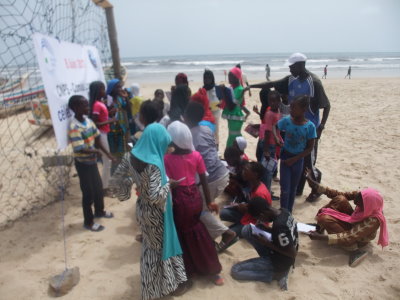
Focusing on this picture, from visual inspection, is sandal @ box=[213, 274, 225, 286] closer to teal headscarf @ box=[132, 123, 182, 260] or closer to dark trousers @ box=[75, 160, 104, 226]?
teal headscarf @ box=[132, 123, 182, 260]

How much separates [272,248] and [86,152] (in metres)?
2.19

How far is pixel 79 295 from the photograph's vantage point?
257 cm

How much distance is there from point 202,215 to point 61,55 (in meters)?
2.43

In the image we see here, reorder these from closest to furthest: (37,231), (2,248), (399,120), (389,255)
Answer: (389,255) < (2,248) < (37,231) < (399,120)

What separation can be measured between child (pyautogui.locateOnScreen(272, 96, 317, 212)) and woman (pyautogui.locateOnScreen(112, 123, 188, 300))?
1.55 meters

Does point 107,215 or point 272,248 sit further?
point 107,215

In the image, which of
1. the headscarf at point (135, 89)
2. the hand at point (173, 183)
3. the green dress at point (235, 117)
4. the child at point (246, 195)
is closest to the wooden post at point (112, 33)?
the headscarf at point (135, 89)

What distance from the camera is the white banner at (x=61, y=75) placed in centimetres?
296

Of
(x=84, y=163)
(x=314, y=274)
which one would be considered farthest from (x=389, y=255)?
(x=84, y=163)

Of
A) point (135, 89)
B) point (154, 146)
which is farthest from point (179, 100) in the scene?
point (154, 146)

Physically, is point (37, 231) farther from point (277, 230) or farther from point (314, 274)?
point (314, 274)

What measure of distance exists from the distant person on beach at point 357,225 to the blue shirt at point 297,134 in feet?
2.40

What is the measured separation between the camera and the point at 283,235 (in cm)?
249

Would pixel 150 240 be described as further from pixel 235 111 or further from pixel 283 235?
pixel 235 111
